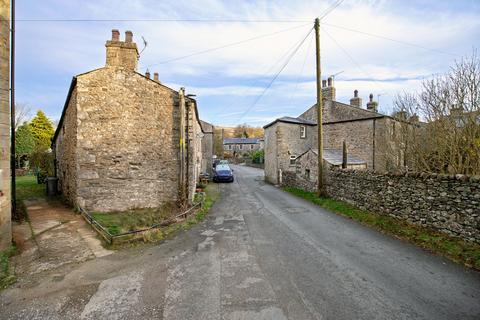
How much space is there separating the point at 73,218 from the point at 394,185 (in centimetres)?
1290

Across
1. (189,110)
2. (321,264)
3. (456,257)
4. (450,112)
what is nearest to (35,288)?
(321,264)

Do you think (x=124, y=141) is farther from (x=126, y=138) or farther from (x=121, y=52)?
(x=121, y=52)

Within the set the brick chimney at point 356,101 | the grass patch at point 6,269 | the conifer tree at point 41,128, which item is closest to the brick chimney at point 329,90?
the brick chimney at point 356,101

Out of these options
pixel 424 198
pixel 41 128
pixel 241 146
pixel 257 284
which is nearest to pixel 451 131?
pixel 424 198

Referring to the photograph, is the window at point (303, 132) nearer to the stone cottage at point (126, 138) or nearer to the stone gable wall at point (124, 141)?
the stone cottage at point (126, 138)

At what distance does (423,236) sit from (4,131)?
12.4 m

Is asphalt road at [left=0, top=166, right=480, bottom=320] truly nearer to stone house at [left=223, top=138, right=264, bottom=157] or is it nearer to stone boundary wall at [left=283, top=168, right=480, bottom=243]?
stone boundary wall at [left=283, top=168, right=480, bottom=243]

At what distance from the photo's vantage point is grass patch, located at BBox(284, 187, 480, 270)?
19.8 feet

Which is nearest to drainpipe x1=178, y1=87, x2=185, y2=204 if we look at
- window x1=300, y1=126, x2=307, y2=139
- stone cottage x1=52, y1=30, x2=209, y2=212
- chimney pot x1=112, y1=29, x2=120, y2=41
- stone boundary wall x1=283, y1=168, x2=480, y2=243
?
stone cottage x1=52, y1=30, x2=209, y2=212

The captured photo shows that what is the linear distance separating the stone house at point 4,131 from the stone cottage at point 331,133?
19.2 m

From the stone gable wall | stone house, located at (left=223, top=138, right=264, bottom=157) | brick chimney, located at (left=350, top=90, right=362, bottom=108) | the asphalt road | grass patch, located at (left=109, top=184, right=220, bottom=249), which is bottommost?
the asphalt road

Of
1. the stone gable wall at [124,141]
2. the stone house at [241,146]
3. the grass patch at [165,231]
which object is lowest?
the grass patch at [165,231]

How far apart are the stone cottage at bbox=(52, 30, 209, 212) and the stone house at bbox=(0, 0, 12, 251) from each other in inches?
144

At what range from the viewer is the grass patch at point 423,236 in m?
6.03
